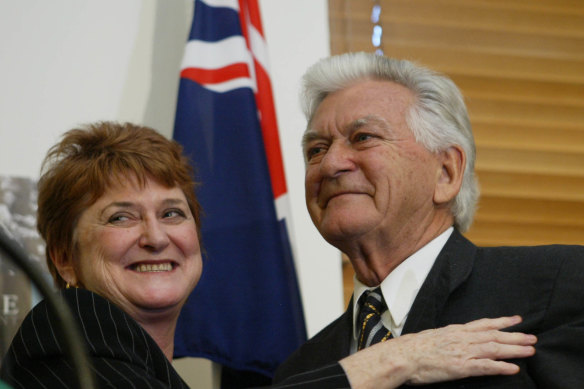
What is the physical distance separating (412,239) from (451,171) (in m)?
0.20

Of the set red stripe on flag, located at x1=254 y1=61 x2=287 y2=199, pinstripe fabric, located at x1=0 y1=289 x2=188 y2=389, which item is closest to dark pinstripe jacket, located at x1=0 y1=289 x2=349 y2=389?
pinstripe fabric, located at x1=0 y1=289 x2=188 y2=389

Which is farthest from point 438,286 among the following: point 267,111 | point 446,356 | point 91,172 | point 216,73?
point 216,73

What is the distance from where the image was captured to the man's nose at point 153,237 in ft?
7.07

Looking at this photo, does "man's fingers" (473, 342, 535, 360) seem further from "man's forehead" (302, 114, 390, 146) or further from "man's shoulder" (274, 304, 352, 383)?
"man's forehead" (302, 114, 390, 146)

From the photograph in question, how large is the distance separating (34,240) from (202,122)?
640mm

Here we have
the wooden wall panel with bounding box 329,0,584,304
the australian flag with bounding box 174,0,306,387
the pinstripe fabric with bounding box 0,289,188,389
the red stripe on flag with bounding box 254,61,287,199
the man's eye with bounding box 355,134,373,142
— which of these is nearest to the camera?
the pinstripe fabric with bounding box 0,289,188,389

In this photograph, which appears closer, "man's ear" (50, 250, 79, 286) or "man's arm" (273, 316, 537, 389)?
"man's arm" (273, 316, 537, 389)

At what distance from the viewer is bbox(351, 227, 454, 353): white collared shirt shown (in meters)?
1.94

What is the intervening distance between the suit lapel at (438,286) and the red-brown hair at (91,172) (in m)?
0.72

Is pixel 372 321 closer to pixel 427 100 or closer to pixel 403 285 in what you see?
pixel 403 285

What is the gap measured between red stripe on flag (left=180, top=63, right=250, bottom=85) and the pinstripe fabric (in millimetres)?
1169

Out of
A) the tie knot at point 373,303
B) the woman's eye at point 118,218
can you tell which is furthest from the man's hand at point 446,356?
the woman's eye at point 118,218

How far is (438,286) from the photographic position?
6.20 ft

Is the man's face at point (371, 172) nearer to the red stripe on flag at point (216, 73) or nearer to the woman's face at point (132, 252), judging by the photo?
the woman's face at point (132, 252)
